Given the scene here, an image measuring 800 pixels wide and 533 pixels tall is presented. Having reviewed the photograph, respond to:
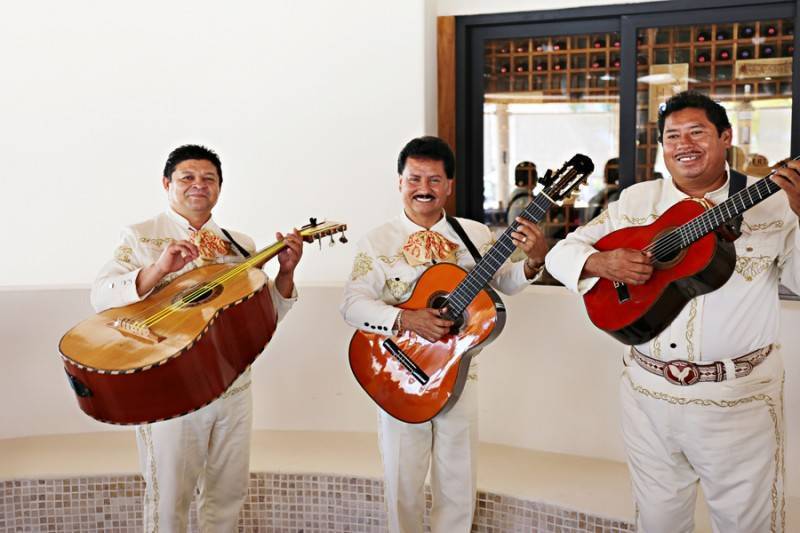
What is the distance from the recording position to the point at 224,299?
→ 8.80 feet

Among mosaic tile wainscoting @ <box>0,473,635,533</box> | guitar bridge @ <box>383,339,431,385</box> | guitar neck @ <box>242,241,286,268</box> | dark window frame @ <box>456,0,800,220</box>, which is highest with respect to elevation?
dark window frame @ <box>456,0,800,220</box>

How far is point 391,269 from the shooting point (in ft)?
10.1

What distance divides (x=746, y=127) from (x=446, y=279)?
2463mm

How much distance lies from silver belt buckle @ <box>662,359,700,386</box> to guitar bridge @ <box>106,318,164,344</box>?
1.47 meters

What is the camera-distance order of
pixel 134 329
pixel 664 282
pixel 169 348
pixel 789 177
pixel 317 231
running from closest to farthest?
pixel 789 177, pixel 664 282, pixel 169 348, pixel 134 329, pixel 317 231

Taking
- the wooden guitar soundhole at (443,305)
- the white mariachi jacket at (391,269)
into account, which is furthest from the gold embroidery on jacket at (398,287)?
the wooden guitar soundhole at (443,305)

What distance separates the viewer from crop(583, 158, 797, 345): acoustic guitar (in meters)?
2.37

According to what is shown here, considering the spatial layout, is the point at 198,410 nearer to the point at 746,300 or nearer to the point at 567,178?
the point at 567,178

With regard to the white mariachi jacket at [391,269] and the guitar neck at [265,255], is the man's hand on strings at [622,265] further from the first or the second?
the guitar neck at [265,255]

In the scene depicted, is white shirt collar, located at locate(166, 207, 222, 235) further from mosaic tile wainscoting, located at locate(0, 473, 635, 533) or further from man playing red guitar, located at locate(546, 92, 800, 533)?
man playing red guitar, located at locate(546, 92, 800, 533)

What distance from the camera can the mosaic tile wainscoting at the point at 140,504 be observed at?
3.65 meters

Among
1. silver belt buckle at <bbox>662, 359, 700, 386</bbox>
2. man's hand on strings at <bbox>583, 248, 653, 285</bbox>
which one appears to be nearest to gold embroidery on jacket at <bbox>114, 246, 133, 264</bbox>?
man's hand on strings at <bbox>583, 248, 653, 285</bbox>

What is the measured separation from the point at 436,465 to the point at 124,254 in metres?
1.29

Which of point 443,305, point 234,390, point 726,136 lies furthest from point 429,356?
point 726,136
